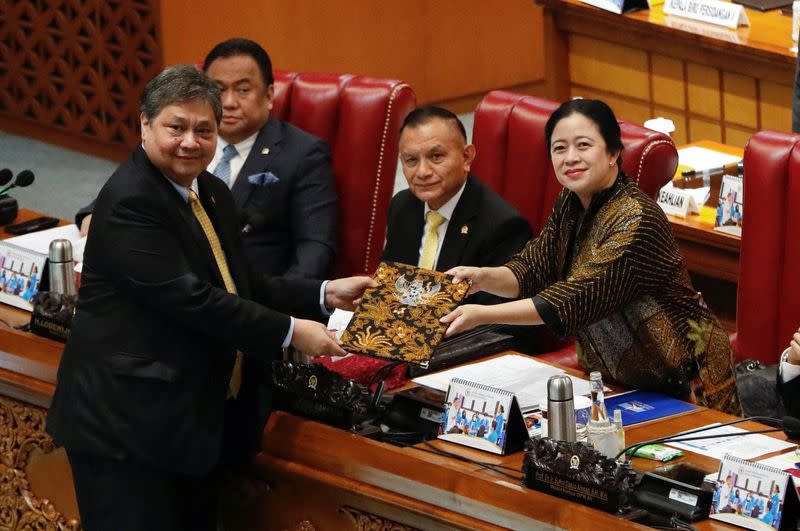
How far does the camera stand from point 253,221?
4348 millimetres

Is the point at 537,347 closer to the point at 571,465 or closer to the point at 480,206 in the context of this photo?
the point at 480,206

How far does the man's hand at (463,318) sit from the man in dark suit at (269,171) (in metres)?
1.29

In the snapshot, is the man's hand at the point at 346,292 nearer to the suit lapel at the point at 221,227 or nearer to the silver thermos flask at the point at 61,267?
the suit lapel at the point at 221,227

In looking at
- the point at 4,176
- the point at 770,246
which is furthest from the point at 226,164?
the point at 770,246

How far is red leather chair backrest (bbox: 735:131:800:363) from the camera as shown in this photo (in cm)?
422

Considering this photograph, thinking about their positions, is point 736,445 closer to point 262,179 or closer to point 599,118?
point 599,118

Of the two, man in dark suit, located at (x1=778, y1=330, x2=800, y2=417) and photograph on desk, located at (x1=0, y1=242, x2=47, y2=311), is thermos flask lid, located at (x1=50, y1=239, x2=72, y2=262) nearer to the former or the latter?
photograph on desk, located at (x1=0, y1=242, x2=47, y2=311)

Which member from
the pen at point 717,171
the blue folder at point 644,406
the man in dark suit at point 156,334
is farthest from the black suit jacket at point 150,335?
the pen at point 717,171

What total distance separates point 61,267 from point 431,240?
3.38 feet

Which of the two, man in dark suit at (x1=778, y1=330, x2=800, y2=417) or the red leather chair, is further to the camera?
the red leather chair

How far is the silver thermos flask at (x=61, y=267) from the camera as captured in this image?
389 centimetres

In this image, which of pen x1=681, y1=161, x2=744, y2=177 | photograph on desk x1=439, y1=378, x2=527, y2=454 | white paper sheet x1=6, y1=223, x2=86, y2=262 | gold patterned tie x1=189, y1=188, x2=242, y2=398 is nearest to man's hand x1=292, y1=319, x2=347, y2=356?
gold patterned tie x1=189, y1=188, x2=242, y2=398

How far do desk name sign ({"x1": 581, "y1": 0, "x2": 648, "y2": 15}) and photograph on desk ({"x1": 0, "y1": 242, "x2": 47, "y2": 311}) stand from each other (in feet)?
10.3

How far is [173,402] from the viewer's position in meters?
3.18
